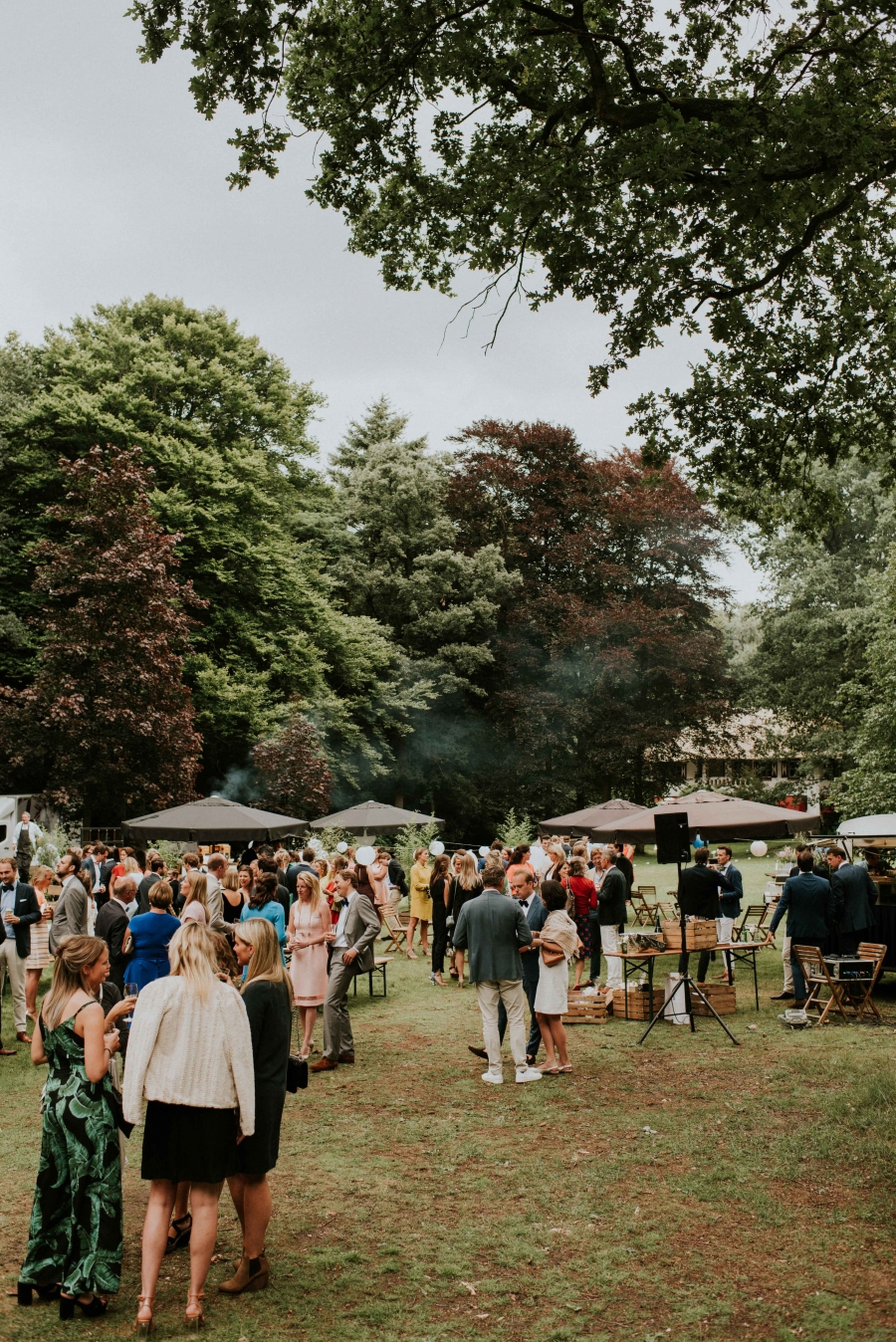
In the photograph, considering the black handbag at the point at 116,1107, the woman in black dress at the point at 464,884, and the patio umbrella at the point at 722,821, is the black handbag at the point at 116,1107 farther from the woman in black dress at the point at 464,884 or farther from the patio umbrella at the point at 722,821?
the patio umbrella at the point at 722,821

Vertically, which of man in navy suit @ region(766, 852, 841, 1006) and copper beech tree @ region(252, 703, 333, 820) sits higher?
copper beech tree @ region(252, 703, 333, 820)

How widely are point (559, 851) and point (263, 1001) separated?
29.8ft

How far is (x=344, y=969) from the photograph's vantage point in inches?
372

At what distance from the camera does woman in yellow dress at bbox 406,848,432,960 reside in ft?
54.2

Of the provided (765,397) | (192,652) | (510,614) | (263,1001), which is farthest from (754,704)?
(263,1001)

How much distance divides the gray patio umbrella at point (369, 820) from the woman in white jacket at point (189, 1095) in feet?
48.4

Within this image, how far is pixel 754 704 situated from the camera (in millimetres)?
38656

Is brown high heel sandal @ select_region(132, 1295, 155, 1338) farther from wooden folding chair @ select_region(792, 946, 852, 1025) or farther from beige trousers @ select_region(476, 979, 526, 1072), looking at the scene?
wooden folding chair @ select_region(792, 946, 852, 1025)

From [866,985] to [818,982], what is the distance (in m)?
0.81

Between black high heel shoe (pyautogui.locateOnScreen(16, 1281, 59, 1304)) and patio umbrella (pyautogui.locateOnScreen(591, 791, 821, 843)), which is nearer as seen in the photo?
black high heel shoe (pyautogui.locateOnScreen(16, 1281, 59, 1304))

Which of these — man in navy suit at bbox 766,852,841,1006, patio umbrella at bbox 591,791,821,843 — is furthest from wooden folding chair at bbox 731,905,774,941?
man in navy suit at bbox 766,852,841,1006

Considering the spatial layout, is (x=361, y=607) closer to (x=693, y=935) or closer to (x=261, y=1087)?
(x=693, y=935)

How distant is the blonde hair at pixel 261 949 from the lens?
5141 mm

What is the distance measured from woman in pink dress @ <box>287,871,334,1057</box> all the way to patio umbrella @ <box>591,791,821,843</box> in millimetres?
5080
